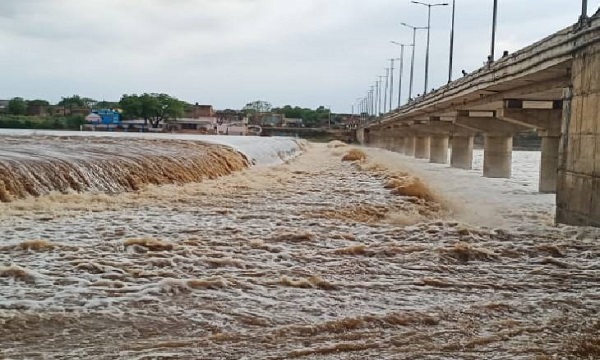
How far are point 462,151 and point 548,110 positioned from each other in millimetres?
22151

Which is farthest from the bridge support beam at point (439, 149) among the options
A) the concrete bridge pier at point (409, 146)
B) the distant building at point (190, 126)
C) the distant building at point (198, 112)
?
the distant building at point (198, 112)

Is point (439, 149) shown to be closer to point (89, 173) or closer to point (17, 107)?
point (89, 173)

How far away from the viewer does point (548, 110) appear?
2964cm

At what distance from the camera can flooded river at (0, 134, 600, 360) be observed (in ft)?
19.4

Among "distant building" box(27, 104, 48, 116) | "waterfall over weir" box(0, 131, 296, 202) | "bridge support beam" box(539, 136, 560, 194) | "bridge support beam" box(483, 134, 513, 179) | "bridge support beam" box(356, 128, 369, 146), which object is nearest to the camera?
"waterfall over weir" box(0, 131, 296, 202)

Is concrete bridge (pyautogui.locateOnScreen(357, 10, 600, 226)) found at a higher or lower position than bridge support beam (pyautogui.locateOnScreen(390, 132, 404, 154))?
higher

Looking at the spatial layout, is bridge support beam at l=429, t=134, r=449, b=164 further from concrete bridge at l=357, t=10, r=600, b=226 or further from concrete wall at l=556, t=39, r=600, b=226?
concrete wall at l=556, t=39, r=600, b=226

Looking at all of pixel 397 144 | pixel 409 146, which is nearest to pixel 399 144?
pixel 397 144

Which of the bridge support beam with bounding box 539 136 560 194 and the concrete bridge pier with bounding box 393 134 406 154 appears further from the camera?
the concrete bridge pier with bounding box 393 134 406 154

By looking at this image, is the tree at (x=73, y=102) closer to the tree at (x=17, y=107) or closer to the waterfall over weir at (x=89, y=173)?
the tree at (x=17, y=107)

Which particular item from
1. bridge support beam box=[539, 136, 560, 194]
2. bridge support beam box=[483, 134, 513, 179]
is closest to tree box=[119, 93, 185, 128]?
bridge support beam box=[483, 134, 513, 179]

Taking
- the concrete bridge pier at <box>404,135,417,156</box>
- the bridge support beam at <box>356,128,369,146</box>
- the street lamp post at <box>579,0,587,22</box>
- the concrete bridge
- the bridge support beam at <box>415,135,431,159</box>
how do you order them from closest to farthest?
the concrete bridge < the street lamp post at <box>579,0,587,22</box> < the bridge support beam at <box>415,135,431,159</box> < the concrete bridge pier at <box>404,135,417,156</box> < the bridge support beam at <box>356,128,369,146</box>

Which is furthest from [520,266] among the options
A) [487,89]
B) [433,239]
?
[487,89]

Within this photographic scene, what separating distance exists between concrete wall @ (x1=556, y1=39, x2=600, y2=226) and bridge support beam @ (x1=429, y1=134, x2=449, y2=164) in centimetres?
4680
